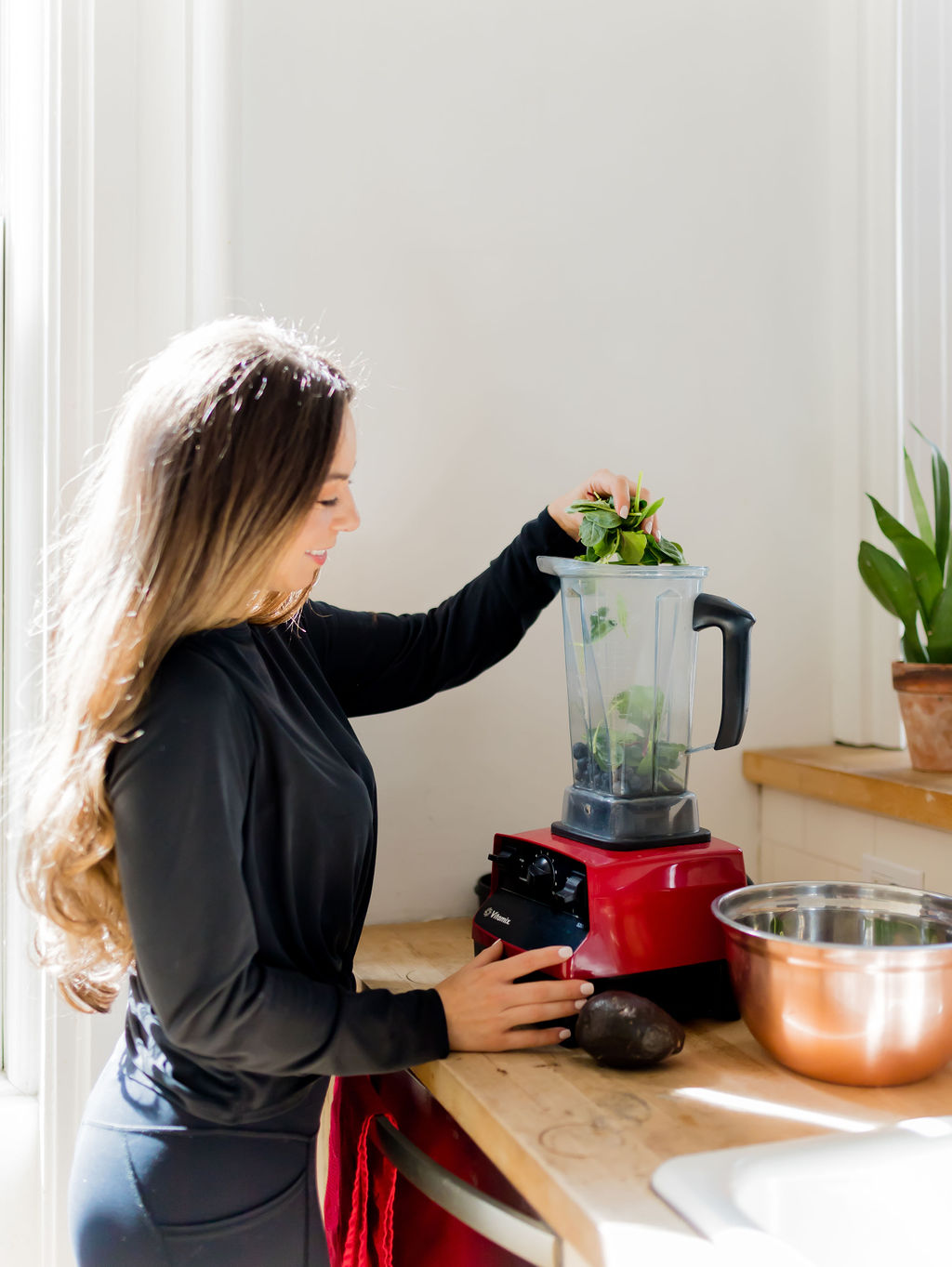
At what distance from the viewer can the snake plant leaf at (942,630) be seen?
1.44 metres

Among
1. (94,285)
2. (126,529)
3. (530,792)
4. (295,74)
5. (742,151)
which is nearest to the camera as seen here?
(126,529)

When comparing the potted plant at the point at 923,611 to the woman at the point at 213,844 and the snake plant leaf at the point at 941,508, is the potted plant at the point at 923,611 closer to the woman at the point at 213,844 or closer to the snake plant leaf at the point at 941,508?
the snake plant leaf at the point at 941,508

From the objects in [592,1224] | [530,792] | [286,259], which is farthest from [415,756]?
[592,1224]

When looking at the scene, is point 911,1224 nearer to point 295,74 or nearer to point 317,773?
point 317,773

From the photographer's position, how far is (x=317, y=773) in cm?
96

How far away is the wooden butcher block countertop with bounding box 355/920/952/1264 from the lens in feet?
2.48

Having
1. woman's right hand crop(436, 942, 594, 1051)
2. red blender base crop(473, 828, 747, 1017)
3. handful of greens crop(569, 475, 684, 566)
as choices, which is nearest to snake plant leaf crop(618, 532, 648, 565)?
handful of greens crop(569, 475, 684, 566)

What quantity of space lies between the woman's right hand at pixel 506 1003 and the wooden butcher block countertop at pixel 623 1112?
0.06 feet

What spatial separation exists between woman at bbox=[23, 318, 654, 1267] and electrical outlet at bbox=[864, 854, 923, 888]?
618 mm

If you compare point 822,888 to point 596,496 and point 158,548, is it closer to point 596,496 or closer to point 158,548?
point 596,496

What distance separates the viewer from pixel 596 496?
4.20 ft

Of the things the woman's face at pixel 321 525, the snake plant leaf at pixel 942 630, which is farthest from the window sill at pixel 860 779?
the woman's face at pixel 321 525

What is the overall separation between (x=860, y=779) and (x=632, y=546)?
552 mm

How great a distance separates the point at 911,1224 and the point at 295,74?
4.73 feet
